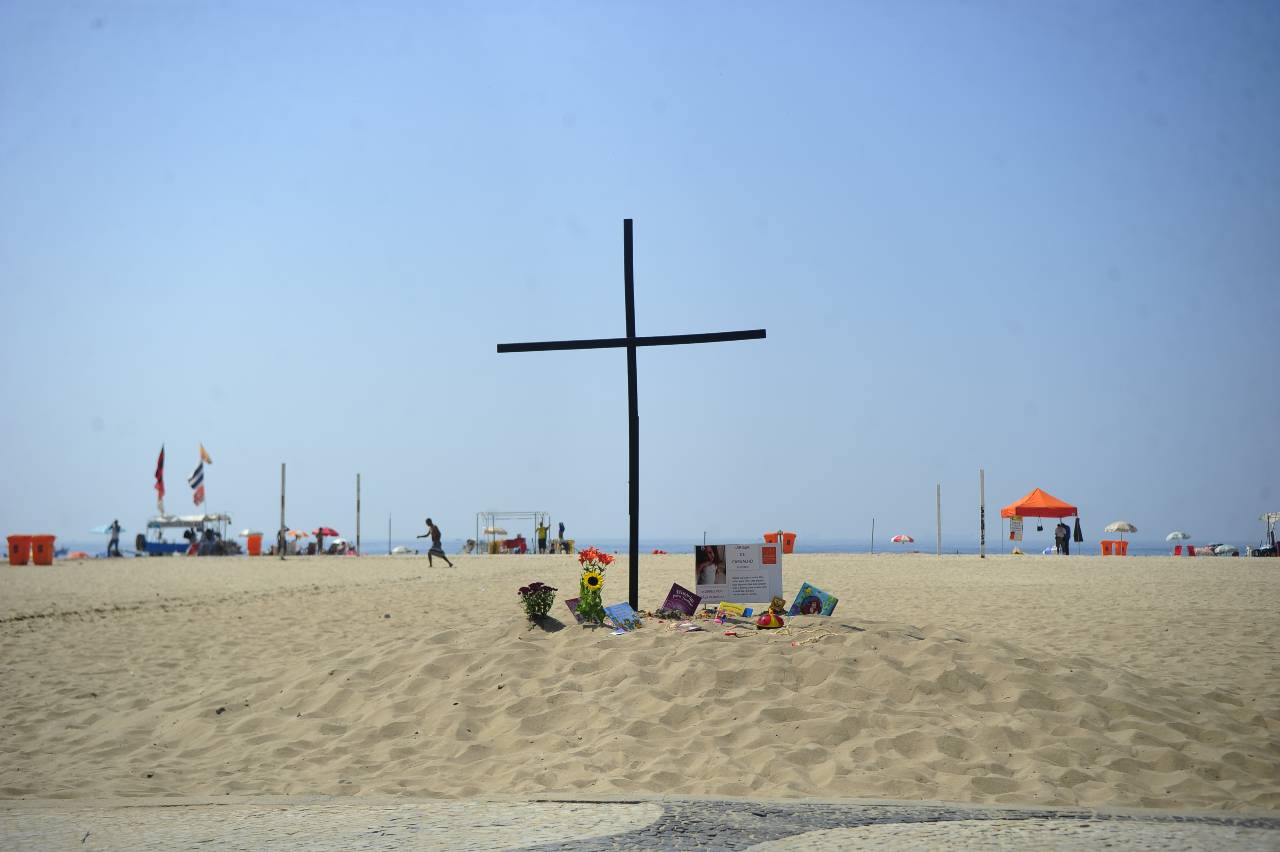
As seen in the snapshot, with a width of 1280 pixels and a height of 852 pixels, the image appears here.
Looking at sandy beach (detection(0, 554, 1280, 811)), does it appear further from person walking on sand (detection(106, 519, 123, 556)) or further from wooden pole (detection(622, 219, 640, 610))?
person walking on sand (detection(106, 519, 123, 556))

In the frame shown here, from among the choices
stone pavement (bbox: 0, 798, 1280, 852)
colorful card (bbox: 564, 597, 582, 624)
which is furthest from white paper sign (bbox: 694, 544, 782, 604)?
stone pavement (bbox: 0, 798, 1280, 852)

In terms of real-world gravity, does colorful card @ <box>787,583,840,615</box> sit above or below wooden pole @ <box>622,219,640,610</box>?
below

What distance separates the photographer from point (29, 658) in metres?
12.0

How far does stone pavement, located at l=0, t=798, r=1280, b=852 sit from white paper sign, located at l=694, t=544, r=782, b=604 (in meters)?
5.77

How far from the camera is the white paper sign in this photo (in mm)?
11633

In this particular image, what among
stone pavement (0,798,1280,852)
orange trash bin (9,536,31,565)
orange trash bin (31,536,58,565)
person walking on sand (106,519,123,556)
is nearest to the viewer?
stone pavement (0,798,1280,852)

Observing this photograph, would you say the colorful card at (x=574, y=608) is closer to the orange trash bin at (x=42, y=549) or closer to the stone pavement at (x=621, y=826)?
the stone pavement at (x=621, y=826)

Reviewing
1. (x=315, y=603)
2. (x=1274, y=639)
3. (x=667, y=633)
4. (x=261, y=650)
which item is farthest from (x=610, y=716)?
(x=315, y=603)

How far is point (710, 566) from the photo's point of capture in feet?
38.7

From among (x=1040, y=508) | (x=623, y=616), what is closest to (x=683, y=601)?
(x=623, y=616)

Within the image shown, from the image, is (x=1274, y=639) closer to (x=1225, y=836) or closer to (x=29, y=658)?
(x=1225, y=836)

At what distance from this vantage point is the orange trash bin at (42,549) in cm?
3459

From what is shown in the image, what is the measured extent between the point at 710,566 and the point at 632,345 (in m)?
3.00

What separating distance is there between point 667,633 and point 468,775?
3.63 metres
